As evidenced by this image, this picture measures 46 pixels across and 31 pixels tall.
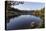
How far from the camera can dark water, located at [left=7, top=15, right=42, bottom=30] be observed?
3.33 ft

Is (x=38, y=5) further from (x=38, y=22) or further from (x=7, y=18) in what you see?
(x=7, y=18)

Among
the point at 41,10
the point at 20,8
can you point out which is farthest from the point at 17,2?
the point at 41,10

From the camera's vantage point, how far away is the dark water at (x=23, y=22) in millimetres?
1016

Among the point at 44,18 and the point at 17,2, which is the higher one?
the point at 17,2

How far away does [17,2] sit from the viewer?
1.03 meters

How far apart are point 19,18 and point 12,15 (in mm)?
94

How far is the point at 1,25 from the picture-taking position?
3.28 feet

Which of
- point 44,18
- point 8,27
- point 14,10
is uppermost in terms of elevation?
point 14,10

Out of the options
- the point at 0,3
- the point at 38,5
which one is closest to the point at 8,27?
the point at 0,3

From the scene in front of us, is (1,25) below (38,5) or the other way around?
below

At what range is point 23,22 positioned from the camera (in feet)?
3.39

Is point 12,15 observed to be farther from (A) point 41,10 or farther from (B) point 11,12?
(A) point 41,10

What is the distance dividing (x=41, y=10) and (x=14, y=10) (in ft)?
1.12

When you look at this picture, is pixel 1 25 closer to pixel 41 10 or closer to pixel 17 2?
pixel 17 2
